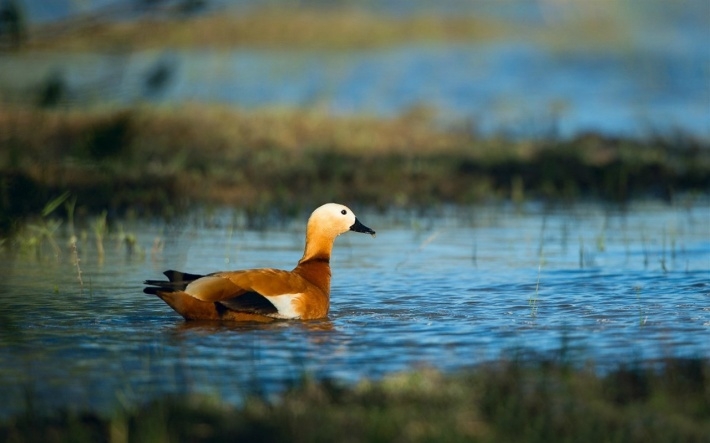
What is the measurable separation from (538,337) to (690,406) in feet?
6.15

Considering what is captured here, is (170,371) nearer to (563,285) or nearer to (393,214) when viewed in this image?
(563,285)

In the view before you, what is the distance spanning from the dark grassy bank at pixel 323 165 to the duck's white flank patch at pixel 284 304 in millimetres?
3433

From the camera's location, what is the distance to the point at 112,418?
4.75 meters

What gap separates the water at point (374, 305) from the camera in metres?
5.87

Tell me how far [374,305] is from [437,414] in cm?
327

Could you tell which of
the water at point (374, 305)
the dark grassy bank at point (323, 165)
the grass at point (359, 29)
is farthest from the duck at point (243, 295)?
the grass at point (359, 29)

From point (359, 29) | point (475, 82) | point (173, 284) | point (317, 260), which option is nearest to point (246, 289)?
point (173, 284)

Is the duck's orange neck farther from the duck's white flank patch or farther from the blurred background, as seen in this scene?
the blurred background

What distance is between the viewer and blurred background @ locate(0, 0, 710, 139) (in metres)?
20.5

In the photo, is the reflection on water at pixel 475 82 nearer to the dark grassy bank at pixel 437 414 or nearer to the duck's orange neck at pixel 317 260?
the duck's orange neck at pixel 317 260

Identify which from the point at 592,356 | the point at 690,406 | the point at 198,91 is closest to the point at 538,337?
the point at 592,356

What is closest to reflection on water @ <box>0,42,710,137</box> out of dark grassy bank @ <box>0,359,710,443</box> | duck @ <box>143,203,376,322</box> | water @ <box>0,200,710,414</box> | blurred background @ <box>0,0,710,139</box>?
blurred background @ <box>0,0,710,139</box>

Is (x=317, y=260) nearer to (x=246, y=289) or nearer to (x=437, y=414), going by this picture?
(x=246, y=289)

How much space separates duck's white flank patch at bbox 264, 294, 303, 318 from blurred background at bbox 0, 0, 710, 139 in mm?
8676
